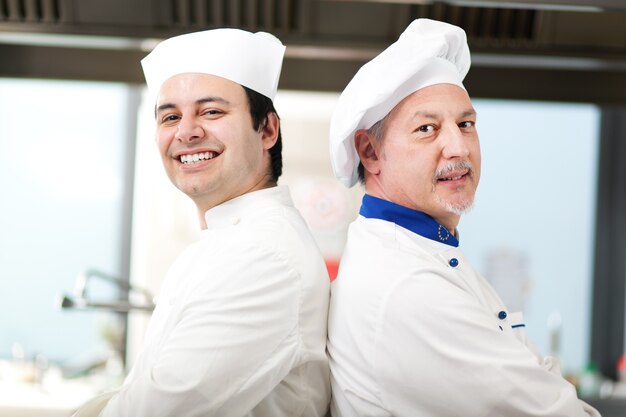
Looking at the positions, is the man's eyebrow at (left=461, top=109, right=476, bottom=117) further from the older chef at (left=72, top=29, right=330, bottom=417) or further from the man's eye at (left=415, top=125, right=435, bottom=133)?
the older chef at (left=72, top=29, right=330, bottom=417)

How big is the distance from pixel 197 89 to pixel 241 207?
0.88 ft

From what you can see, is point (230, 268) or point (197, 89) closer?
point (230, 268)

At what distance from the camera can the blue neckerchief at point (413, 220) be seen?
4.90 feet

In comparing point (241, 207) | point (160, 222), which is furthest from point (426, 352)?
point (160, 222)

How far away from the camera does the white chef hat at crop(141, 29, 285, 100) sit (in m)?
1.60

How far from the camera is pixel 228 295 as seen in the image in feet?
4.47

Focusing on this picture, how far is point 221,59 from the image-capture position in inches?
62.8

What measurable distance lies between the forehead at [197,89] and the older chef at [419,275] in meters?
0.23

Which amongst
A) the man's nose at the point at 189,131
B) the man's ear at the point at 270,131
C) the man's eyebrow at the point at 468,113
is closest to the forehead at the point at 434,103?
the man's eyebrow at the point at 468,113

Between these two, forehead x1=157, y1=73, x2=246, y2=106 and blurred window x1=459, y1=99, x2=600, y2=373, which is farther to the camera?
blurred window x1=459, y1=99, x2=600, y2=373

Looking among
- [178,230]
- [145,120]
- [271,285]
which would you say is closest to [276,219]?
[271,285]

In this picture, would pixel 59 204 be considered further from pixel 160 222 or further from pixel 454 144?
pixel 454 144

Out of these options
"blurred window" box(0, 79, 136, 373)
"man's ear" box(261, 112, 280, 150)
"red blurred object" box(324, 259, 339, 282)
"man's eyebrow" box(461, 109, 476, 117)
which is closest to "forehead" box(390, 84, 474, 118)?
"man's eyebrow" box(461, 109, 476, 117)

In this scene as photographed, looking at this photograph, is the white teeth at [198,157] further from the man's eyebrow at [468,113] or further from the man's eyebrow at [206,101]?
the man's eyebrow at [468,113]
